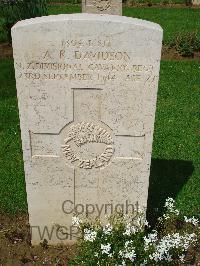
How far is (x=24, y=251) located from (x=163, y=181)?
82.1 inches

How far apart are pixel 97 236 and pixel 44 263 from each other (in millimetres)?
1019

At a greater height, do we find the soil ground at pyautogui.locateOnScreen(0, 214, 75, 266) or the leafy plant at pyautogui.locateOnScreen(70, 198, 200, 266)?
the leafy plant at pyautogui.locateOnScreen(70, 198, 200, 266)

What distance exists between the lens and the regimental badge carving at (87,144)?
12.4ft

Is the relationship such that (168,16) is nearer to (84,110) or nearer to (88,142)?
(88,142)

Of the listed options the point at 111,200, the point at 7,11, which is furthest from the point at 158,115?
the point at 7,11

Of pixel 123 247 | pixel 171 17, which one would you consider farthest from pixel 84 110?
pixel 171 17

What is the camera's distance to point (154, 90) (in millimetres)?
3543

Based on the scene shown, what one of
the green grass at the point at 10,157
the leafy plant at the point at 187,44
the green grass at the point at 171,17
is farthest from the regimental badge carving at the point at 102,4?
the green grass at the point at 171,17

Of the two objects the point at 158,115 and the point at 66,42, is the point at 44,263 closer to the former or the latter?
the point at 66,42

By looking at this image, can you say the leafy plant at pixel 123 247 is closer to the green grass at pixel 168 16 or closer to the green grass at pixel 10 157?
the green grass at pixel 10 157

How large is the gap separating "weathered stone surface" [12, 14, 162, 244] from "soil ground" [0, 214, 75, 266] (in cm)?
14

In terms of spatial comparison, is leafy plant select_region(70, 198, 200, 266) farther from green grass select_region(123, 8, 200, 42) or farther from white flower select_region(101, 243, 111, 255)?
green grass select_region(123, 8, 200, 42)

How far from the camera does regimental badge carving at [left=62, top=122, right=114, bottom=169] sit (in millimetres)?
3773

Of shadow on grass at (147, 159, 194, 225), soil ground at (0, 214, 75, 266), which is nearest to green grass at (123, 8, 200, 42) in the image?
shadow on grass at (147, 159, 194, 225)
